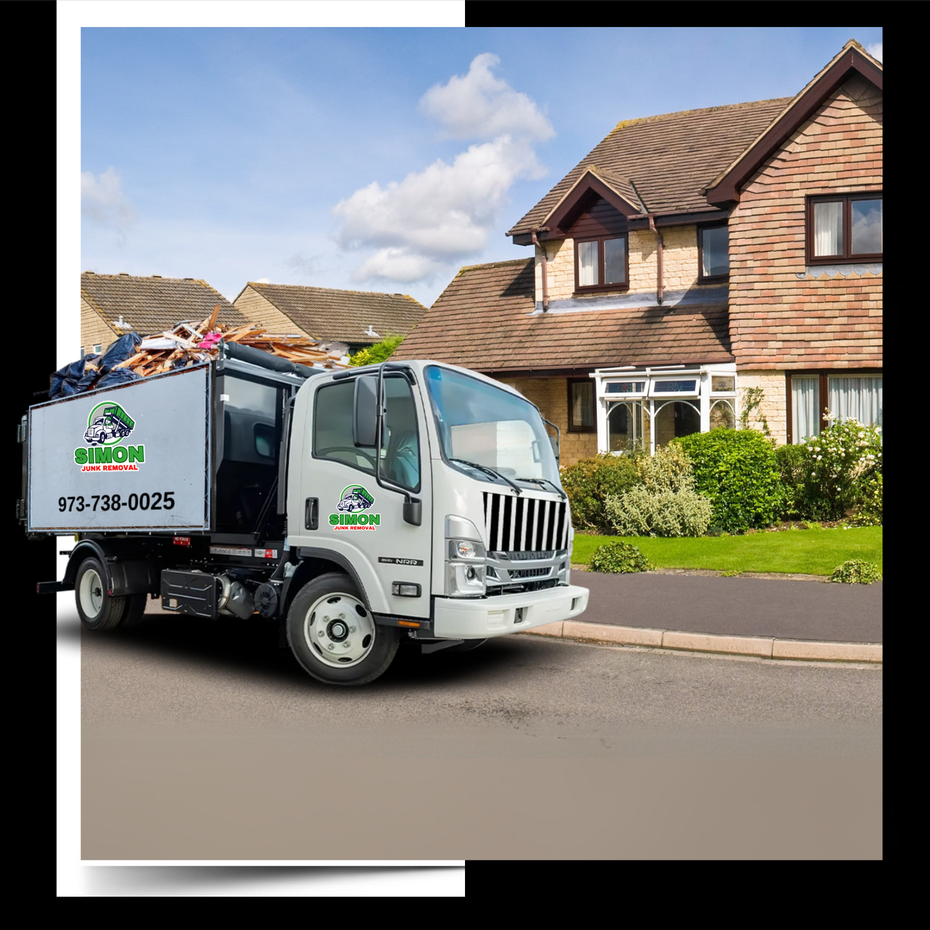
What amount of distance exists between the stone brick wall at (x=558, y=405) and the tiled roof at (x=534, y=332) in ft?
2.95

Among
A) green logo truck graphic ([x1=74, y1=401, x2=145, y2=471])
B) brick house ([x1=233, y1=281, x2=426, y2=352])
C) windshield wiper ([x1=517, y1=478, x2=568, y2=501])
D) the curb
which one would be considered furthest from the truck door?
brick house ([x1=233, y1=281, x2=426, y2=352])

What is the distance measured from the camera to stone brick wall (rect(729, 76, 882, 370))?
57.0 ft

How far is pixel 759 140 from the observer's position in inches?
719

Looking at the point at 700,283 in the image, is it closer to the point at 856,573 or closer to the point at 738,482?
the point at 738,482

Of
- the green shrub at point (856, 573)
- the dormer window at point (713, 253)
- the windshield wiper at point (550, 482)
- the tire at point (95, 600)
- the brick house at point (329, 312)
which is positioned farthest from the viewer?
the brick house at point (329, 312)

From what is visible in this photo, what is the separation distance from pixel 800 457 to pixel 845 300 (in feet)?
11.1

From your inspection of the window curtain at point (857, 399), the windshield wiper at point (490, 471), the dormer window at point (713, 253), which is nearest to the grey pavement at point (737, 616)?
the windshield wiper at point (490, 471)

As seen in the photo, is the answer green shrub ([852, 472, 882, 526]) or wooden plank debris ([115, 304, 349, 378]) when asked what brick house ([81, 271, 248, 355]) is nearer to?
wooden plank debris ([115, 304, 349, 378])

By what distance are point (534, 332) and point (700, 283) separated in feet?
12.3

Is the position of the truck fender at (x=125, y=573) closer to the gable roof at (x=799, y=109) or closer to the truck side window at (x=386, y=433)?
the truck side window at (x=386, y=433)

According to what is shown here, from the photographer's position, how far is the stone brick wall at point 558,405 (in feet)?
70.5

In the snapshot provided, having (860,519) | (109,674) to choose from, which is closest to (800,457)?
(860,519)

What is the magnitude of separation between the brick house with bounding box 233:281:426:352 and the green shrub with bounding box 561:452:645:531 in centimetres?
1806

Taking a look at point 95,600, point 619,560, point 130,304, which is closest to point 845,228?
point 619,560
